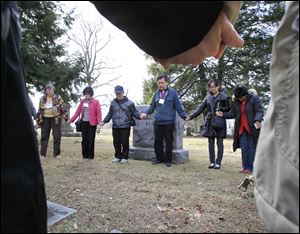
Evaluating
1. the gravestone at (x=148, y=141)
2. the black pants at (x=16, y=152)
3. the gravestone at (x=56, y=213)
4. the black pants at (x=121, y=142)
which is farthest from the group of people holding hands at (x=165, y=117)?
the black pants at (x=16, y=152)

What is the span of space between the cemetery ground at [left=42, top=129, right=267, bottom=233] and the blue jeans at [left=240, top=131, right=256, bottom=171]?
32cm

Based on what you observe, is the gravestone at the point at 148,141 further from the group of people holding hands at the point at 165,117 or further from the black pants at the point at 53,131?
the black pants at the point at 53,131

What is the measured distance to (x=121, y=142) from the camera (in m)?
7.98

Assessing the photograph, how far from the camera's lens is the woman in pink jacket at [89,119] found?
8289 mm

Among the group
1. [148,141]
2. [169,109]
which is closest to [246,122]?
[169,109]

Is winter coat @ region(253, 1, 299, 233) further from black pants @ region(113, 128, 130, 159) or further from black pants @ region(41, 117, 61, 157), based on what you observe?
black pants @ region(41, 117, 61, 157)

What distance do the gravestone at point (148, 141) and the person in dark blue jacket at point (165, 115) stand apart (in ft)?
1.60

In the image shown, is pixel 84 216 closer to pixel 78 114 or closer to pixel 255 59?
pixel 78 114

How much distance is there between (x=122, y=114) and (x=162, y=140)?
1.06 metres

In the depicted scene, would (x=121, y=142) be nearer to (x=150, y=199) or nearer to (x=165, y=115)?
(x=165, y=115)

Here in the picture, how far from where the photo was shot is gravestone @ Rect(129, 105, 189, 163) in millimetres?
8219

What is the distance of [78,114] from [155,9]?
764cm

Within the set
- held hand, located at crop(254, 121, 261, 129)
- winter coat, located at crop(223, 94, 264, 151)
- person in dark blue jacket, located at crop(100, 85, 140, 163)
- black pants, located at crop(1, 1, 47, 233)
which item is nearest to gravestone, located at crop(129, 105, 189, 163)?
person in dark blue jacket, located at crop(100, 85, 140, 163)

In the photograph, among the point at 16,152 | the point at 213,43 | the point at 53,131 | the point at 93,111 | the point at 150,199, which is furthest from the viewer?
the point at 53,131
